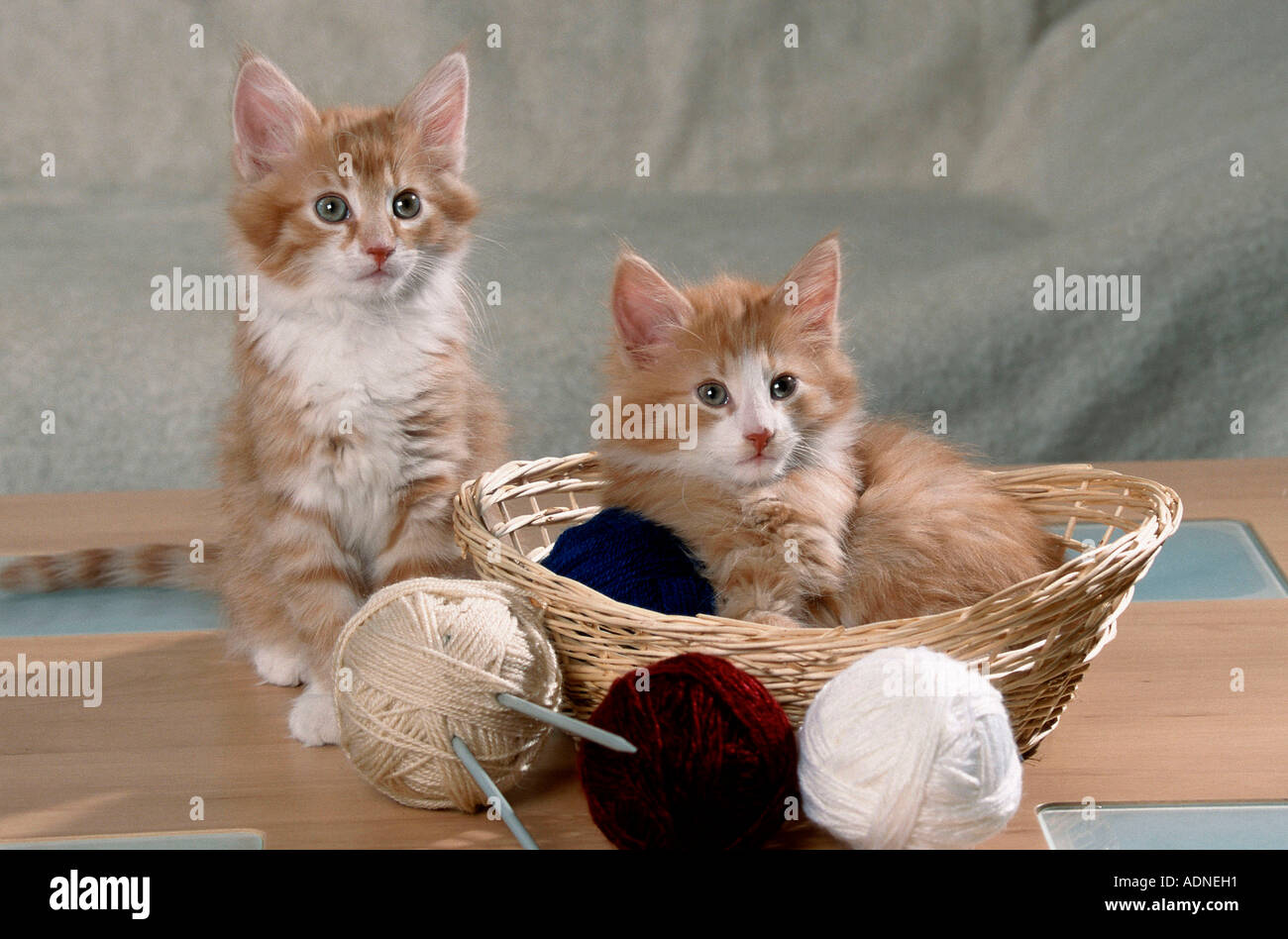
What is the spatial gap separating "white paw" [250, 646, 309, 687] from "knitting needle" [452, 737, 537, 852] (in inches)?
17.1

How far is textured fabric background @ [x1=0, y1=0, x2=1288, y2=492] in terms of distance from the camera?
270 cm

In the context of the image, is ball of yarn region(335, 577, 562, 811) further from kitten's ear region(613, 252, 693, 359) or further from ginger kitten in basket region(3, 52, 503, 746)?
kitten's ear region(613, 252, 693, 359)

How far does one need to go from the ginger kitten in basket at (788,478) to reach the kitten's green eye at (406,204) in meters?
0.24

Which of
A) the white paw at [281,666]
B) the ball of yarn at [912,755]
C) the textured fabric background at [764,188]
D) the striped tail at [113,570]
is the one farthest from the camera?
the textured fabric background at [764,188]

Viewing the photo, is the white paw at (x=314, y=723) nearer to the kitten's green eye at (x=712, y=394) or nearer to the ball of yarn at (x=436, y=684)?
the ball of yarn at (x=436, y=684)

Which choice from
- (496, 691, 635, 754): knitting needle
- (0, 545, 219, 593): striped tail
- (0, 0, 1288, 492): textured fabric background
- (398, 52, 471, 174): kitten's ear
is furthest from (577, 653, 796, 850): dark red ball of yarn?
(0, 0, 1288, 492): textured fabric background

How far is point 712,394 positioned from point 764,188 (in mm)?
1302

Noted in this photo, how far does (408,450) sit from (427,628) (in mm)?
367

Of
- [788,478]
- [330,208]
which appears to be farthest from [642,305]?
[330,208]

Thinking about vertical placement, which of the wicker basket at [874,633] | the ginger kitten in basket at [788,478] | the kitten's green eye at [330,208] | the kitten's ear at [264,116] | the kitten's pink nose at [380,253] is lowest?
the wicker basket at [874,633]

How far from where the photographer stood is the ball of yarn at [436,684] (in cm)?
134

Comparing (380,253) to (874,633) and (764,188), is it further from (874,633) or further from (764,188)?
(764,188)

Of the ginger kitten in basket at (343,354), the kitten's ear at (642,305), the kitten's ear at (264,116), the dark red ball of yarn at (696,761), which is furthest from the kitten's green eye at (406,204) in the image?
the dark red ball of yarn at (696,761)
